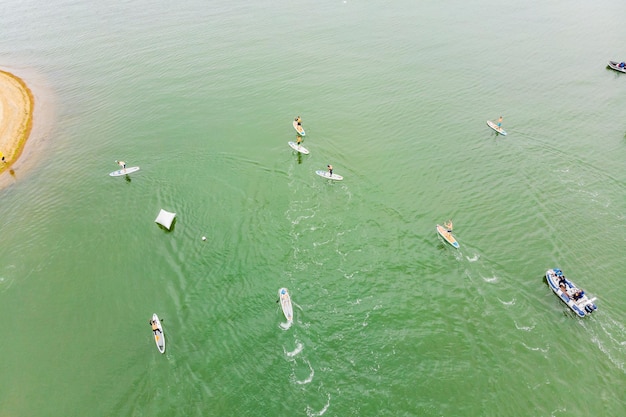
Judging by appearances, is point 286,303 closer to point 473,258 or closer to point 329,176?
point 329,176

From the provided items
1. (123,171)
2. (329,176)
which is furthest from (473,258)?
(123,171)

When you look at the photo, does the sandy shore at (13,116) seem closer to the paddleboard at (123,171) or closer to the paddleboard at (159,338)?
the paddleboard at (123,171)

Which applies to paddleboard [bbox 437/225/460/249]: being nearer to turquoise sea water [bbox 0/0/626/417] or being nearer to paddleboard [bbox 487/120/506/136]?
turquoise sea water [bbox 0/0/626/417]

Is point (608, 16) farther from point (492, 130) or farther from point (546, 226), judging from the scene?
point (546, 226)

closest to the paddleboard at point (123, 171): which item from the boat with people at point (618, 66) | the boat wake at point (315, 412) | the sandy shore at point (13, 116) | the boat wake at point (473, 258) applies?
the sandy shore at point (13, 116)

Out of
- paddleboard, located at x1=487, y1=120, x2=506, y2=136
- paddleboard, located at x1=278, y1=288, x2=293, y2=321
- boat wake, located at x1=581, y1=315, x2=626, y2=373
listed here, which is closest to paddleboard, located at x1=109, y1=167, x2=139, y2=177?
paddleboard, located at x1=278, y1=288, x2=293, y2=321

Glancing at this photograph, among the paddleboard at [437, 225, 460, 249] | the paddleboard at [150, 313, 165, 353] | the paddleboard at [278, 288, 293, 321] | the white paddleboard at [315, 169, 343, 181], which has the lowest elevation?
the paddleboard at [150, 313, 165, 353]
